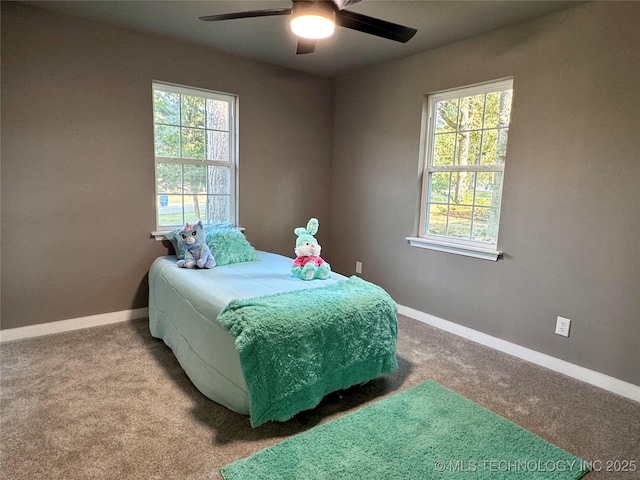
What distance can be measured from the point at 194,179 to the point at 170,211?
Result: 375mm

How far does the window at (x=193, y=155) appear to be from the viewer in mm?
3373

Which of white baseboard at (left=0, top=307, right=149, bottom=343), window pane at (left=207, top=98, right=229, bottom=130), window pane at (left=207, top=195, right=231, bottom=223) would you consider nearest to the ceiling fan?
window pane at (left=207, top=98, right=229, bottom=130)

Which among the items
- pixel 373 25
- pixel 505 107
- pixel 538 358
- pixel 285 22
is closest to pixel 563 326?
pixel 538 358

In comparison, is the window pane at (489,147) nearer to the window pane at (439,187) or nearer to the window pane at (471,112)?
the window pane at (471,112)

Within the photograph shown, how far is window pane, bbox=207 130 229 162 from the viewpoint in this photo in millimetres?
3633

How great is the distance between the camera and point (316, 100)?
13.7ft

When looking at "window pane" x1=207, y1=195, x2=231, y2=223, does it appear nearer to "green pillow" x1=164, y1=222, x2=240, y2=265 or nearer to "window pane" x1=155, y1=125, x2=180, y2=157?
"green pillow" x1=164, y1=222, x2=240, y2=265

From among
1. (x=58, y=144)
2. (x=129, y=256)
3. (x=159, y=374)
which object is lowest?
(x=159, y=374)

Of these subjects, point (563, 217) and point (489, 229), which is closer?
point (563, 217)

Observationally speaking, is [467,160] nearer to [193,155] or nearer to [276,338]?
[276,338]

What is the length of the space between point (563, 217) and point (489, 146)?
80 cm

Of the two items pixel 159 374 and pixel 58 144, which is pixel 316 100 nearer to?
pixel 58 144

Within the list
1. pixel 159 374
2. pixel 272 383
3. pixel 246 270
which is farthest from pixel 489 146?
pixel 159 374

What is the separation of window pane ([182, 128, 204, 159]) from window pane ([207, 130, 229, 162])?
0.07 meters
